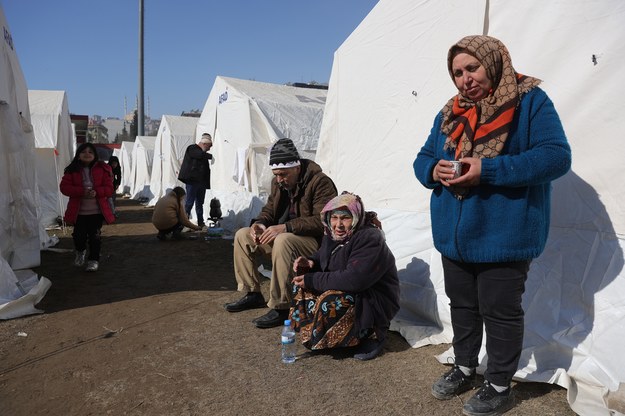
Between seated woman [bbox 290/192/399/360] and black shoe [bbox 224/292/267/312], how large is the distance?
0.88 m

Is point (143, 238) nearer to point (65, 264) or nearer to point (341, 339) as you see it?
point (65, 264)

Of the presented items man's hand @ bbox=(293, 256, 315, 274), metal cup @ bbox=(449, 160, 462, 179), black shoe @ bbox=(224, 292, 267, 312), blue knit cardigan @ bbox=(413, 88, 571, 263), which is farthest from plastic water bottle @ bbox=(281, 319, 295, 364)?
metal cup @ bbox=(449, 160, 462, 179)

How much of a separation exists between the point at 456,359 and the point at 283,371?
963 millimetres

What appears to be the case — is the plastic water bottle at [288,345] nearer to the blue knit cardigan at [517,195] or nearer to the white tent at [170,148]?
the blue knit cardigan at [517,195]

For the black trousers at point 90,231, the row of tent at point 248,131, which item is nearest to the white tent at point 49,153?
the row of tent at point 248,131

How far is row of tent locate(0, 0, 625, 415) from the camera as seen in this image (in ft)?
7.23

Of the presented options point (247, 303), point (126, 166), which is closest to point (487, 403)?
point (247, 303)

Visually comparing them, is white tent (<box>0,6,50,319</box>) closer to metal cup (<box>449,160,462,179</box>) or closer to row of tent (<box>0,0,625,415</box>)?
row of tent (<box>0,0,625,415</box>)

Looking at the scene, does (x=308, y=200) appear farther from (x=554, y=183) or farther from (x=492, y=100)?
(x=492, y=100)

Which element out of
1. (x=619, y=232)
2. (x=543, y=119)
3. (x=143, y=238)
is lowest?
(x=143, y=238)

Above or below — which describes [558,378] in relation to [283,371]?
above

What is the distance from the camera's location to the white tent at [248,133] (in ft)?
25.7

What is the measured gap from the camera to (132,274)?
4.97m

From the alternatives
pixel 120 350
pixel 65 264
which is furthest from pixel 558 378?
pixel 65 264
